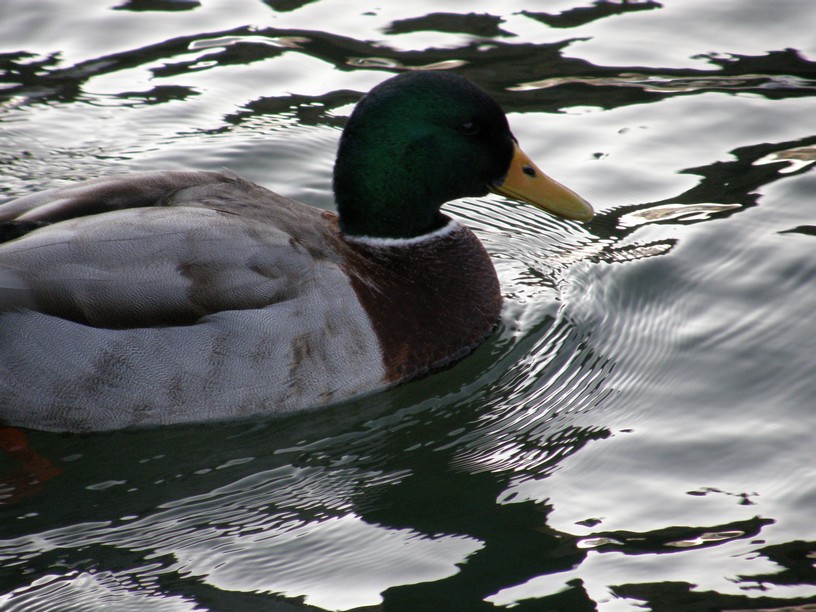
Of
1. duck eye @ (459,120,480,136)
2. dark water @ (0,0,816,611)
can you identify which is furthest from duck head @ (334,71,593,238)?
dark water @ (0,0,816,611)

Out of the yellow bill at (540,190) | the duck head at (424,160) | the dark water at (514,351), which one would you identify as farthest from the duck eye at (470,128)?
the dark water at (514,351)

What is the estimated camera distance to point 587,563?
15.3 feet

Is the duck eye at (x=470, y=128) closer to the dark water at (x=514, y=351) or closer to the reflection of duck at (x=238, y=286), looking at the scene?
the reflection of duck at (x=238, y=286)

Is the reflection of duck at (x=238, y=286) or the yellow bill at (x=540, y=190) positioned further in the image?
the yellow bill at (x=540, y=190)

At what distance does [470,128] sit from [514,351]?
120cm

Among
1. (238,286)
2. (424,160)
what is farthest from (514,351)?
(238,286)

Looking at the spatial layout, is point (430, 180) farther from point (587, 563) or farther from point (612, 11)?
point (612, 11)

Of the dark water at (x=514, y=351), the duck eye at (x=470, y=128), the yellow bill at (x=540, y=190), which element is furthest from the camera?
the yellow bill at (x=540, y=190)

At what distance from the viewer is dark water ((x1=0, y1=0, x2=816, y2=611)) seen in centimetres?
466

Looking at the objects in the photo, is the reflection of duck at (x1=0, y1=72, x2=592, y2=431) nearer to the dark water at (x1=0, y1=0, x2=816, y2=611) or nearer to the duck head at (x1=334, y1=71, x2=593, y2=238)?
the duck head at (x1=334, y1=71, x2=593, y2=238)

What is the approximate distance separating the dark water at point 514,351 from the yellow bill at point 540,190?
61 cm

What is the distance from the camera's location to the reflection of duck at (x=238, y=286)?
5.26m

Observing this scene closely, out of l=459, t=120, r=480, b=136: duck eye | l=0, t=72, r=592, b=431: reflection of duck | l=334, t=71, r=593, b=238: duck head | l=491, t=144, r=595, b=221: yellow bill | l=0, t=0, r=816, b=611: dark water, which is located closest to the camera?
l=0, t=0, r=816, b=611: dark water

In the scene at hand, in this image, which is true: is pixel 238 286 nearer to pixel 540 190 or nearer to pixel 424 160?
pixel 424 160
